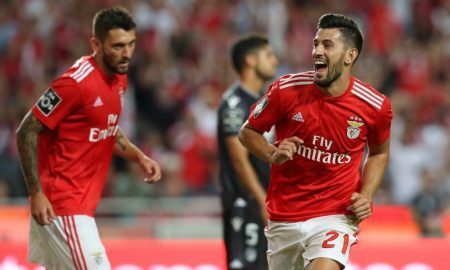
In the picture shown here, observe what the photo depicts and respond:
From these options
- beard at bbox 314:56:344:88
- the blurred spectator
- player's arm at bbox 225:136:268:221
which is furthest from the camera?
the blurred spectator

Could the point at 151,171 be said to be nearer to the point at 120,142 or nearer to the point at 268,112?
the point at 120,142

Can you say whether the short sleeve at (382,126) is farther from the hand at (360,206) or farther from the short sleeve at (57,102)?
the short sleeve at (57,102)

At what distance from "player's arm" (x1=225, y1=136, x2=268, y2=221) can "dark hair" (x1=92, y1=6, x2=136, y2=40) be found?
1497mm

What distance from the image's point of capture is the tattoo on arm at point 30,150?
691 cm

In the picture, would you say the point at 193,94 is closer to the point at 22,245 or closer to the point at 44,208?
the point at 22,245

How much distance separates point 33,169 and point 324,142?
1882 millimetres

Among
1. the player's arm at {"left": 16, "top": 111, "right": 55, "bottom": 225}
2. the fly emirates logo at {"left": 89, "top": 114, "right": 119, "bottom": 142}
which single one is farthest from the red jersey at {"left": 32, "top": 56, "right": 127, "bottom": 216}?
the player's arm at {"left": 16, "top": 111, "right": 55, "bottom": 225}

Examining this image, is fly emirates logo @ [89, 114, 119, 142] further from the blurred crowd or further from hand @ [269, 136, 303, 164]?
the blurred crowd

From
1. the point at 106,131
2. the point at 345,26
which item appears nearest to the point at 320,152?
the point at 345,26

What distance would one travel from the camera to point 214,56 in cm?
1508

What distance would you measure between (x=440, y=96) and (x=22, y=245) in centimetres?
654

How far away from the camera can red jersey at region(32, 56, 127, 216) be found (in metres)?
7.01

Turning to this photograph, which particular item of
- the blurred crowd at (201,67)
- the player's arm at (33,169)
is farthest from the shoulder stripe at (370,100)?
the blurred crowd at (201,67)

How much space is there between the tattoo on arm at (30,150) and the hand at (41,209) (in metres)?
0.05
